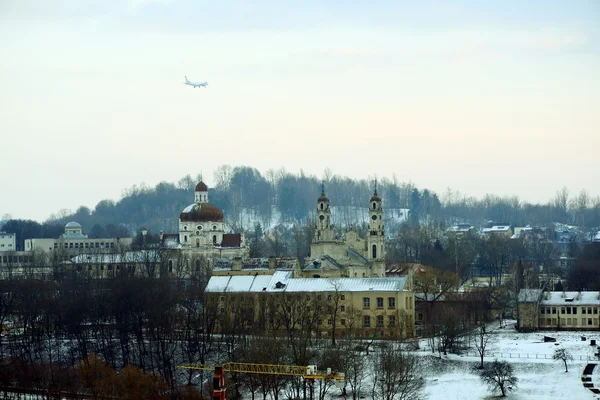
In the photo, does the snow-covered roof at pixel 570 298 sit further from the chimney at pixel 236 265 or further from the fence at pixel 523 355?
the chimney at pixel 236 265

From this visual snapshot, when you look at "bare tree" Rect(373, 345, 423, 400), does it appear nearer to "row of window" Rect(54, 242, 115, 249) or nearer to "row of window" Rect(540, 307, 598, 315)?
"row of window" Rect(540, 307, 598, 315)

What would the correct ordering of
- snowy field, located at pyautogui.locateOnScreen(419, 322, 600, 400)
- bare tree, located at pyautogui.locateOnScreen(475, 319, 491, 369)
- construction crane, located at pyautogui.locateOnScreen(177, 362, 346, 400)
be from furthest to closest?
bare tree, located at pyautogui.locateOnScreen(475, 319, 491, 369) < snowy field, located at pyautogui.locateOnScreen(419, 322, 600, 400) < construction crane, located at pyautogui.locateOnScreen(177, 362, 346, 400)

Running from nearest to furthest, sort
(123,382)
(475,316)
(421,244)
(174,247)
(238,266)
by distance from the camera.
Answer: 1. (123,382)
2. (475,316)
3. (238,266)
4. (174,247)
5. (421,244)

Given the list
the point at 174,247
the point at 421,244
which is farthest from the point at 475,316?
the point at 421,244

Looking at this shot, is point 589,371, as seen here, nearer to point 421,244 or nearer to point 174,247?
point 174,247

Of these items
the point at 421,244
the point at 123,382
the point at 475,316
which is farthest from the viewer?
the point at 421,244

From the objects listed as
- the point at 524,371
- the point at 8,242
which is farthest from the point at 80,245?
the point at 524,371

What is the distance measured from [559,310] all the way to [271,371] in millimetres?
26665

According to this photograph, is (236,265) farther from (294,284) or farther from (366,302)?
(366,302)

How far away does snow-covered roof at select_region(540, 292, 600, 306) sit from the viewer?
90375mm

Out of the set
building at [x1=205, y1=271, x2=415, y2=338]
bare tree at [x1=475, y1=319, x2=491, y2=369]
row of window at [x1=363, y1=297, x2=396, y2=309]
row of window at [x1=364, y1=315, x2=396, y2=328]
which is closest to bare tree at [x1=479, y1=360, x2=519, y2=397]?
bare tree at [x1=475, y1=319, x2=491, y2=369]

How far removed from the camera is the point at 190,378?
251 feet

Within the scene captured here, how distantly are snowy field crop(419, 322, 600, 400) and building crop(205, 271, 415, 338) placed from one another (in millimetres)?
5405

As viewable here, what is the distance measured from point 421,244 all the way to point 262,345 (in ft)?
242
